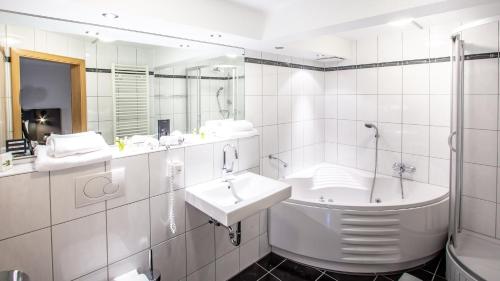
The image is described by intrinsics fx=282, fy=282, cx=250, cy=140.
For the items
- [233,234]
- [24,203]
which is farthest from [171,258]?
[24,203]

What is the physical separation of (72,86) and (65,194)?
68 centimetres

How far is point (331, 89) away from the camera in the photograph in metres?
3.68

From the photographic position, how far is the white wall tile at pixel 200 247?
2.18 m

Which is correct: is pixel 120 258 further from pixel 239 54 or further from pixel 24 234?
pixel 239 54

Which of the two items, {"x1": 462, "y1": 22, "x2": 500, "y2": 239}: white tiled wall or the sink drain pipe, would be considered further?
{"x1": 462, "y1": 22, "x2": 500, "y2": 239}: white tiled wall

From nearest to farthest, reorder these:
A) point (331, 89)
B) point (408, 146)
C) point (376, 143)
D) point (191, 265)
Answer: point (191, 265) < point (408, 146) < point (376, 143) < point (331, 89)

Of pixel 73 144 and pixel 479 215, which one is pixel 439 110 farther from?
pixel 73 144

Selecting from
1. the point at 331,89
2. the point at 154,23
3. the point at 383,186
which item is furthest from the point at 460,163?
the point at 154,23

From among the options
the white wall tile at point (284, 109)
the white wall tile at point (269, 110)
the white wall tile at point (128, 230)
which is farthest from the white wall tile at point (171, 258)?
the white wall tile at point (284, 109)

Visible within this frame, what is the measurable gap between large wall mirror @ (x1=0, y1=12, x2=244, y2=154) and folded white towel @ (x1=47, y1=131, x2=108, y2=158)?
19 cm

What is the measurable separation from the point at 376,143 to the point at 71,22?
3.10 meters

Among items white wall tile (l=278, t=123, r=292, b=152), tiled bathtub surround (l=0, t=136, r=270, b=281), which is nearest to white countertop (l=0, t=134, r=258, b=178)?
tiled bathtub surround (l=0, t=136, r=270, b=281)

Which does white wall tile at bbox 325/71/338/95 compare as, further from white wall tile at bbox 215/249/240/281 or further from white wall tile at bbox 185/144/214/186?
white wall tile at bbox 215/249/240/281

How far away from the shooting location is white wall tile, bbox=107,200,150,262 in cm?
174
